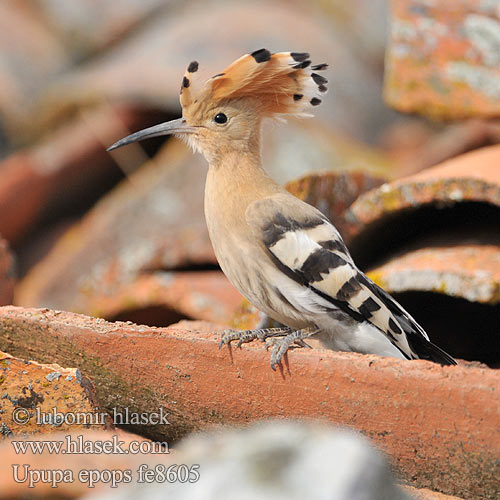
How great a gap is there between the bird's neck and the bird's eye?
4.2 inches

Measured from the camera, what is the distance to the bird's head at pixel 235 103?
2.53 m

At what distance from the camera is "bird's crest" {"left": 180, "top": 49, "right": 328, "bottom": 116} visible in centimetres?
246

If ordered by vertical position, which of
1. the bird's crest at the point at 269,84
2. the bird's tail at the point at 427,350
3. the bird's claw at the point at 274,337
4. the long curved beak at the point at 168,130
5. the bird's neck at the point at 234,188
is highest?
the bird's crest at the point at 269,84

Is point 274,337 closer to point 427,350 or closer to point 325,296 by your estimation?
point 325,296

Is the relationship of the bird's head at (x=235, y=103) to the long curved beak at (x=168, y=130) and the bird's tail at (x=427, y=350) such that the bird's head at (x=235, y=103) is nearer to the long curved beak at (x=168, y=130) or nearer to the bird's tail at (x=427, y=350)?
the long curved beak at (x=168, y=130)

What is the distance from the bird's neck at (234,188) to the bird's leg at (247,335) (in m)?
0.31

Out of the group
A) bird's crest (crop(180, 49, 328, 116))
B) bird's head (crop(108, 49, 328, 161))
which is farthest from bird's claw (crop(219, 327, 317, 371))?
bird's crest (crop(180, 49, 328, 116))

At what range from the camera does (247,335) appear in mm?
2066

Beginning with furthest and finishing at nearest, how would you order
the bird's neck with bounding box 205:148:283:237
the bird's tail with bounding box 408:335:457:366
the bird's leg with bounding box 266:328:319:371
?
the bird's neck with bounding box 205:148:283:237, the bird's tail with bounding box 408:335:457:366, the bird's leg with bounding box 266:328:319:371

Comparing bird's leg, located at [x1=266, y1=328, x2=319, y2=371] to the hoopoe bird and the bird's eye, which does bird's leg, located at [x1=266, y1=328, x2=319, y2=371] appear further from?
the bird's eye

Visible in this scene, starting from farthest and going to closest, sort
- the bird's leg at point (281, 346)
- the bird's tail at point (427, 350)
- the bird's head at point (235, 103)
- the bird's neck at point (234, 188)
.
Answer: the bird's head at point (235, 103), the bird's neck at point (234, 188), the bird's tail at point (427, 350), the bird's leg at point (281, 346)

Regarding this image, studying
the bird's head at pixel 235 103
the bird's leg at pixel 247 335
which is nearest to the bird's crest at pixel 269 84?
the bird's head at pixel 235 103

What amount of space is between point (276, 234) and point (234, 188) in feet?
0.81

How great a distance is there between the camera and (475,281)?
220 cm
